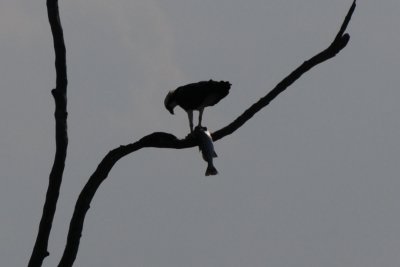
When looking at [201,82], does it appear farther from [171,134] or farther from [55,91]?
[55,91]

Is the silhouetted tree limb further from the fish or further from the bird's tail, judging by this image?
the bird's tail

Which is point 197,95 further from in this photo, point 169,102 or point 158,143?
point 158,143

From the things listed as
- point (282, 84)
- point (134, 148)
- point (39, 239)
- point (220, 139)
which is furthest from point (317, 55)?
point (39, 239)

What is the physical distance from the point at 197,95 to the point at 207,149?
114 centimetres

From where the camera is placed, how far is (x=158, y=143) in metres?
10.9

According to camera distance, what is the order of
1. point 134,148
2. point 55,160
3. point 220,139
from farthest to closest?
point 220,139
point 134,148
point 55,160

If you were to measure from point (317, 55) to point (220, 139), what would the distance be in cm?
161

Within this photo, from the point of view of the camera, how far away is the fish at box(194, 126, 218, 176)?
423 inches

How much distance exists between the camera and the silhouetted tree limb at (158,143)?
10.1 m

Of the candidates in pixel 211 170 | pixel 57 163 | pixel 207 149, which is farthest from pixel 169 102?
pixel 57 163

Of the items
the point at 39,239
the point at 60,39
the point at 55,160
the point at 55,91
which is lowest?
the point at 39,239

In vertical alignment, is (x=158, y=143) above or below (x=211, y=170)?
above

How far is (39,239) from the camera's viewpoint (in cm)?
1000

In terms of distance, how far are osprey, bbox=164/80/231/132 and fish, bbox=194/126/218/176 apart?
73 cm
